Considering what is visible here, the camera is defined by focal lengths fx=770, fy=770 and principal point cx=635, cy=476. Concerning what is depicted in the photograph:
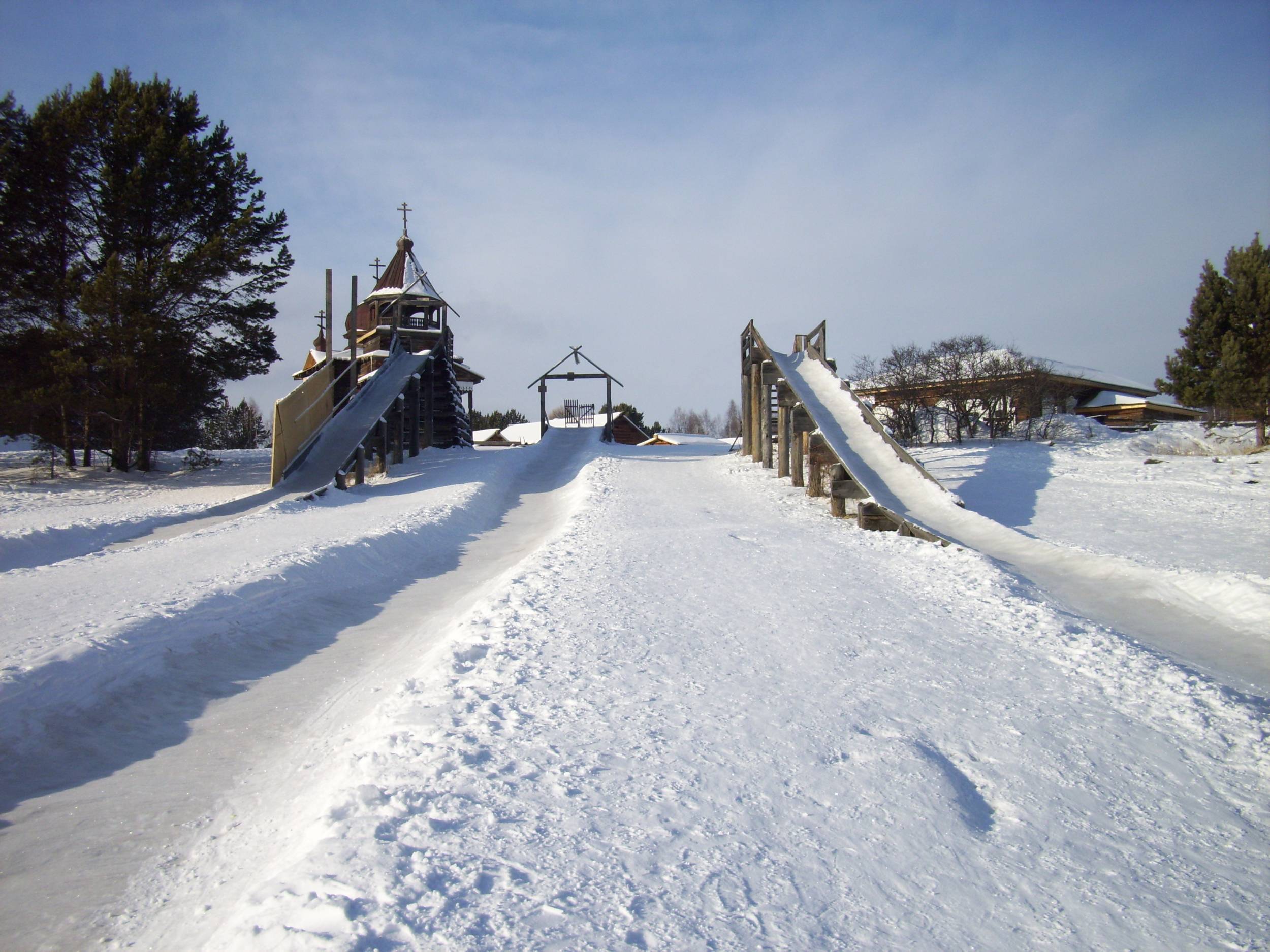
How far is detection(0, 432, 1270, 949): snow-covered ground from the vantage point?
3062mm

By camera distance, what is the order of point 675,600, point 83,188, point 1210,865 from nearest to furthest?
point 1210,865
point 675,600
point 83,188

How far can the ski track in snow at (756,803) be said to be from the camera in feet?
9.75

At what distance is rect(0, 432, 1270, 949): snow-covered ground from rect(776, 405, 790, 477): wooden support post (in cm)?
817

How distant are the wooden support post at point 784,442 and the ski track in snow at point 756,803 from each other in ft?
32.4

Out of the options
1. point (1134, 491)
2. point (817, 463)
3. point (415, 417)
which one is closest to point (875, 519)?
point (817, 463)

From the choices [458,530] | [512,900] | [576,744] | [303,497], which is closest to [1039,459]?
[458,530]

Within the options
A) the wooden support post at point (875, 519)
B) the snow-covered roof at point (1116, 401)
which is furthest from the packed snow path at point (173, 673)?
the snow-covered roof at point (1116, 401)

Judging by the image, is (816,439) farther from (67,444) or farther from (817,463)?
(67,444)

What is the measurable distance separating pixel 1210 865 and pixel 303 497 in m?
12.4

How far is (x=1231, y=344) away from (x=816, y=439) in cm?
1784

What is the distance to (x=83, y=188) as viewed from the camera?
19.9 meters

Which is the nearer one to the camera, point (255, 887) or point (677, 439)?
point (255, 887)

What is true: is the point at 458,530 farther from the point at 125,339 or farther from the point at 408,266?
the point at 408,266

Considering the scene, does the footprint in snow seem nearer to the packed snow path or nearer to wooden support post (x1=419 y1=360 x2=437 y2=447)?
the packed snow path
